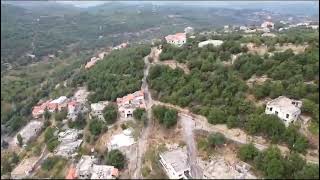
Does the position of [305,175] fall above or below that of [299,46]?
below

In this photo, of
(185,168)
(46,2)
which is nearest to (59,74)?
(185,168)

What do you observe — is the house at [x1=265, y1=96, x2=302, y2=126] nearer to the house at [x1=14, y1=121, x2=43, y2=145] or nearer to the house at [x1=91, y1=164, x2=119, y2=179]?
the house at [x1=91, y1=164, x2=119, y2=179]

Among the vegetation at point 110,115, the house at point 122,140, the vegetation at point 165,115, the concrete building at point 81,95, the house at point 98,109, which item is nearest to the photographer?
the house at point 122,140

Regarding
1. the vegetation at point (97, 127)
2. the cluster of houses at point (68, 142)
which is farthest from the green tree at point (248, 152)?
the cluster of houses at point (68, 142)

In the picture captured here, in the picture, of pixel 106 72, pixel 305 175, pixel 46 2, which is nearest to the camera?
pixel 305 175

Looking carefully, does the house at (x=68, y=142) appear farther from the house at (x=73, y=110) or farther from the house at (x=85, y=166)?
the house at (x=73, y=110)

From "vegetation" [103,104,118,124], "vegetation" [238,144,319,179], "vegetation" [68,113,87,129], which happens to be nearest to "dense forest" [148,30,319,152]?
"vegetation" [238,144,319,179]

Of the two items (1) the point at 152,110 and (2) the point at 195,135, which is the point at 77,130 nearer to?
(1) the point at 152,110

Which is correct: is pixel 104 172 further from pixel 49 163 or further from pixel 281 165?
pixel 281 165
